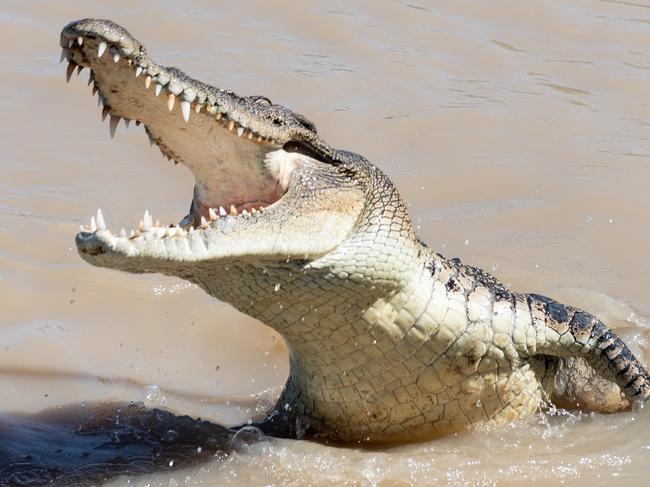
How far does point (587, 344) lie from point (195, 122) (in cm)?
197

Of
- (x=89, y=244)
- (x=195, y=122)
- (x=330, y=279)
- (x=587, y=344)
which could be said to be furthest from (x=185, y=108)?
(x=587, y=344)

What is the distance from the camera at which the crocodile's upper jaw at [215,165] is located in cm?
356

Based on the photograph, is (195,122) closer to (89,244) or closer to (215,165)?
(215,165)

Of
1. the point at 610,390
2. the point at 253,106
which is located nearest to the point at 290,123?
the point at 253,106

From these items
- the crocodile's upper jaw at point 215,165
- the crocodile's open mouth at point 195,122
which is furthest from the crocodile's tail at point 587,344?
the crocodile's open mouth at point 195,122

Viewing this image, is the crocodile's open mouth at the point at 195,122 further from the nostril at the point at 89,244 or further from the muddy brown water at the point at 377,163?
the muddy brown water at the point at 377,163

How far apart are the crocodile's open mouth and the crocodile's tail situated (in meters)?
1.33

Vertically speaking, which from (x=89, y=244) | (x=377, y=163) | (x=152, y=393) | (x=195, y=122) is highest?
(x=195, y=122)

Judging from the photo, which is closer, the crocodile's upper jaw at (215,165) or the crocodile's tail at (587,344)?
the crocodile's upper jaw at (215,165)

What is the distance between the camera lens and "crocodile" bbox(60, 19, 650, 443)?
3.70 meters

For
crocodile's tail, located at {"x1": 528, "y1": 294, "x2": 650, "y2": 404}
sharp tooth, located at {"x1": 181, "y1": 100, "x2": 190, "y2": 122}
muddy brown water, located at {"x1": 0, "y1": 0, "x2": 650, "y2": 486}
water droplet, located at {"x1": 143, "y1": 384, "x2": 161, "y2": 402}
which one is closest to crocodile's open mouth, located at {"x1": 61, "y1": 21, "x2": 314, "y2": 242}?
sharp tooth, located at {"x1": 181, "y1": 100, "x2": 190, "y2": 122}

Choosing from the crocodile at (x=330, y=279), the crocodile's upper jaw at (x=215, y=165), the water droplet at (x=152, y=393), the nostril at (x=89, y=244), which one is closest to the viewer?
the nostril at (x=89, y=244)

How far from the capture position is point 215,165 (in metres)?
4.09

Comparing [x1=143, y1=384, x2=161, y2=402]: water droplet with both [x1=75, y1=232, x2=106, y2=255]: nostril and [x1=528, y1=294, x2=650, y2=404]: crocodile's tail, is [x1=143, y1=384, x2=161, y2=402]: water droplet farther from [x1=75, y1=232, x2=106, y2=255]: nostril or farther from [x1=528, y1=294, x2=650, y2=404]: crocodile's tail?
[x1=75, y1=232, x2=106, y2=255]: nostril
